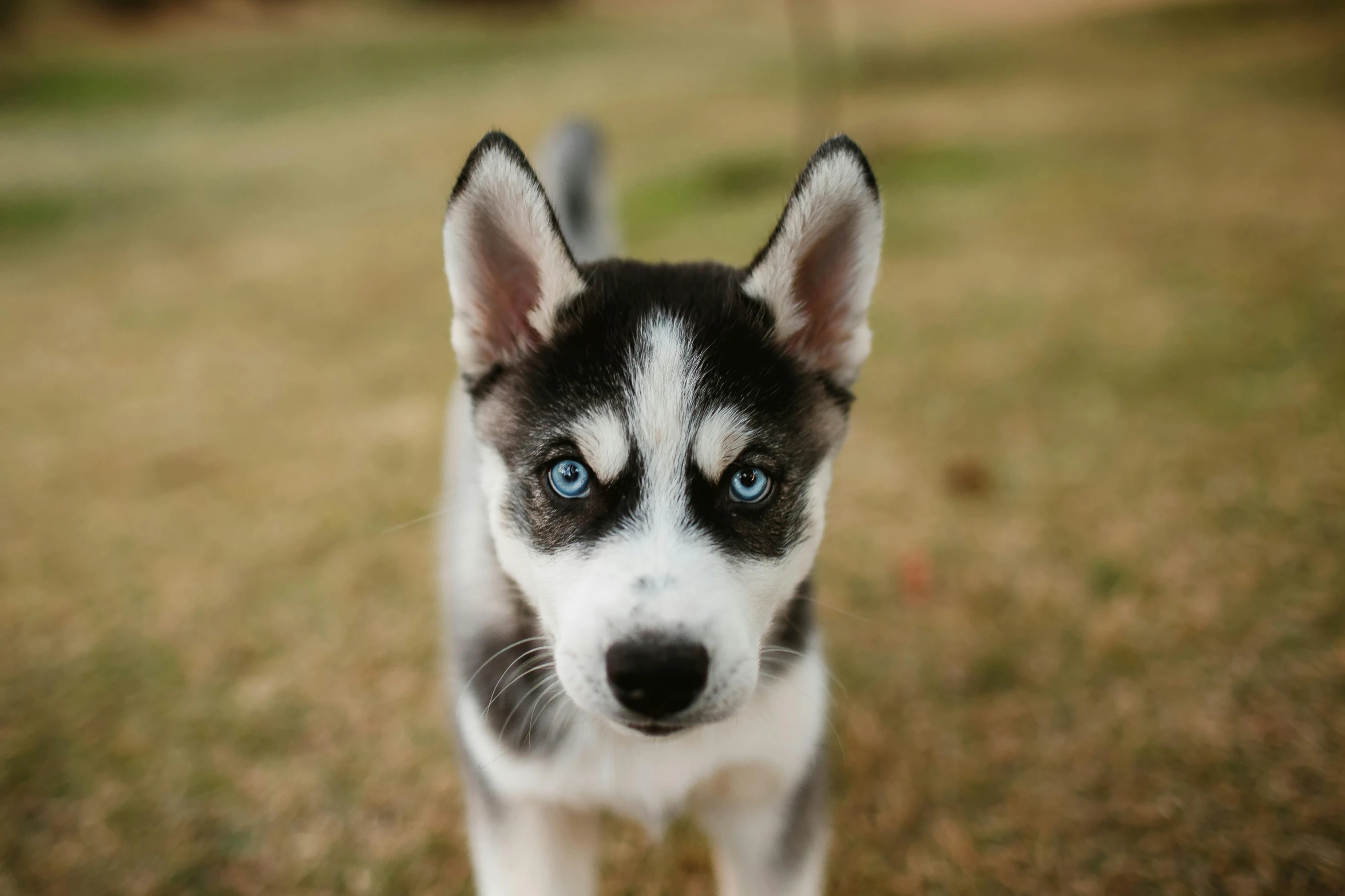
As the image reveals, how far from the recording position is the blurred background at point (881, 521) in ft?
8.59

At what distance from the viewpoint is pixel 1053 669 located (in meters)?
3.12

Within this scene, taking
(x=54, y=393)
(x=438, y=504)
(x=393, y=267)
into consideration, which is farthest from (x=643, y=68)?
(x=438, y=504)

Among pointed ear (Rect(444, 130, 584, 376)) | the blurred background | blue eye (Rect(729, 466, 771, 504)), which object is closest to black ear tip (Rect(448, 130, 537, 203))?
pointed ear (Rect(444, 130, 584, 376))

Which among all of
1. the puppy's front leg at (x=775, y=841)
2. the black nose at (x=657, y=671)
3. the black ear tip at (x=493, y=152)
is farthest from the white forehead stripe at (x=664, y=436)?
the puppy's front leg at (x=775, y=841)

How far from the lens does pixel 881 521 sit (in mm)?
3971

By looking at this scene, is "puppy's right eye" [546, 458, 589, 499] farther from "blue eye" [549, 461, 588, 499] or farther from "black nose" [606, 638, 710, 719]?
"black nose" [606, 638, 710, 719]

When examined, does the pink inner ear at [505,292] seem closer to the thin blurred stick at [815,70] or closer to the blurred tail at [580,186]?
the blurred tail at [580,186]

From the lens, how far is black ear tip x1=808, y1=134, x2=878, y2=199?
6.17 feet

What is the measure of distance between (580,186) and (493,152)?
1.92 meters

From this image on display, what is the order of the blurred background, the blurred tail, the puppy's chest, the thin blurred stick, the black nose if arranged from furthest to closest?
the thin blurred stick
the blurred tail
the blurred background
the puppy's chest
the black nose

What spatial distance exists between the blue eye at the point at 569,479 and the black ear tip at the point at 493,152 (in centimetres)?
65

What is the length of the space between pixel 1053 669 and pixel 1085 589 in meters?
0.50

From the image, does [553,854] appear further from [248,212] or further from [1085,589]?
[248,212]

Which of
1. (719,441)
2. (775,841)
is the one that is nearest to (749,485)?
(719,441)
